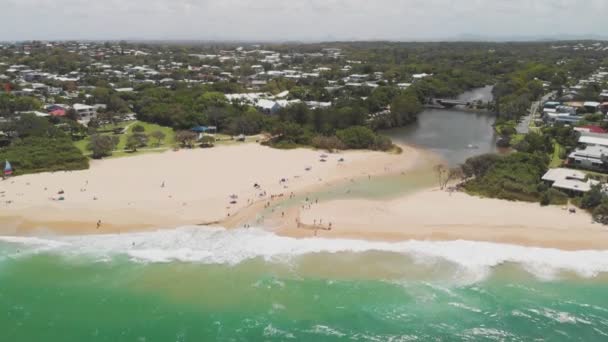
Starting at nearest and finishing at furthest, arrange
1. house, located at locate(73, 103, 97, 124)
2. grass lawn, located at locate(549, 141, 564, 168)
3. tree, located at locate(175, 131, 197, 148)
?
1. grass lawn, located at locate(549, 141, 564, 168)
2. tree, located at locate(175, 131, 197, 148)
3. house, located at locate(73, 103, 97, 124)

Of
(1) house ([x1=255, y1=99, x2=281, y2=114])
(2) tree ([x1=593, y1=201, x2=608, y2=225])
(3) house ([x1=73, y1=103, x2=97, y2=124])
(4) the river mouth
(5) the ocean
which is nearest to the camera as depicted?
(5) the ocean

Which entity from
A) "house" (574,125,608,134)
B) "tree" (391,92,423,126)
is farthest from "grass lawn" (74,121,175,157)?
"house" (574,125,608,134)

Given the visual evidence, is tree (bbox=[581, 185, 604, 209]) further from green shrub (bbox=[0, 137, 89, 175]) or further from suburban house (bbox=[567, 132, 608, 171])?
green shrub (bbox=[0, 137, 89, 175])

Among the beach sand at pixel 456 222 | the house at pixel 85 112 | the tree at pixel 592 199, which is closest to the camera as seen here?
the beach sand at pixel 456 222

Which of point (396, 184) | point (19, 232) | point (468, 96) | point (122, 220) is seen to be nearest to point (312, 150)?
point (396, 184)

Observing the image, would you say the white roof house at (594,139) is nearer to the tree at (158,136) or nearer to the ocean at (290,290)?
the ocean at (290,290)

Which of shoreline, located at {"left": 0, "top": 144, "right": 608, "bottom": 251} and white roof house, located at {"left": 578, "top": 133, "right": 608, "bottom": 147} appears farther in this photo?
white roof house, located at {"left": 578, "top": 133, "right": 608, "bottom": 147}

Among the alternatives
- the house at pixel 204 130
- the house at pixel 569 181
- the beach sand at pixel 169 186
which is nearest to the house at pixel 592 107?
the beach sand at pixel 169 186

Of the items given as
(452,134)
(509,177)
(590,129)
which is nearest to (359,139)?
(452,134)
